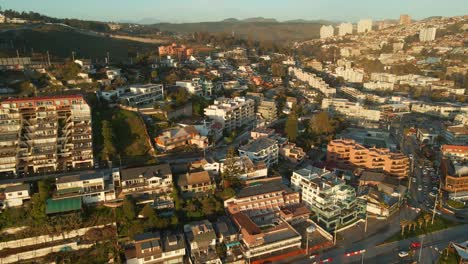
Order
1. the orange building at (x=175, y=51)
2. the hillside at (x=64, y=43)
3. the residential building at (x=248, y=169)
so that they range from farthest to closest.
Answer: the orange building at (x=175, y=51) < the hillside at (x=64, y=43) < the residential building at (x=248, y=169)

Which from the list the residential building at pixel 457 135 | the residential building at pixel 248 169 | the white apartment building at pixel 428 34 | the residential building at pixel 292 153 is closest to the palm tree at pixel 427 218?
the residential building at pixel 292 153

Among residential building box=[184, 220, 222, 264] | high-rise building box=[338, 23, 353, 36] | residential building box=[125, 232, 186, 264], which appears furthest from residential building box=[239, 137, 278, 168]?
high-rise building box=[338, 23, 353, 36]

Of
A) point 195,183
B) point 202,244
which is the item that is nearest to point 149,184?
point 195,183

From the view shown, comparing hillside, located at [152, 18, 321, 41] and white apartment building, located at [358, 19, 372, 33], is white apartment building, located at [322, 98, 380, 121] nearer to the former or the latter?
white apartment building, located at [358, 19, 372, 33]

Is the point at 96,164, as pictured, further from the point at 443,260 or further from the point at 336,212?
the point at 443,260

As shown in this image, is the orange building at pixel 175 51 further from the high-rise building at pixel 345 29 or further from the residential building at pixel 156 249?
the high-rise building at pixel 345 29
